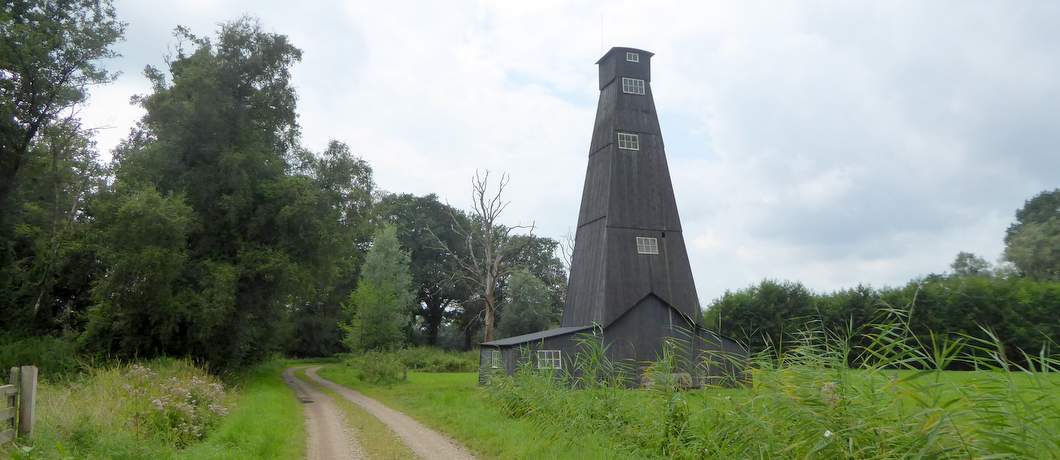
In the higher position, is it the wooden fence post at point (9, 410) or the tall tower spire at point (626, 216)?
the tall tower spire at point (626, 216)

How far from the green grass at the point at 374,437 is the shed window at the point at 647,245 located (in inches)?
493

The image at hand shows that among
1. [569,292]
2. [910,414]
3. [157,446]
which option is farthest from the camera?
[569,292]

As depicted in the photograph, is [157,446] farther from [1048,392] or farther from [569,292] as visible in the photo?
[569,292]

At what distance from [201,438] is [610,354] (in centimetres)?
1557

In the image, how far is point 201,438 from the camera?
11.7m

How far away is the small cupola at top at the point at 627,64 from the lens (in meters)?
27.6

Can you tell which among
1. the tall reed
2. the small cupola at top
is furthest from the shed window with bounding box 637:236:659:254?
the tall reed

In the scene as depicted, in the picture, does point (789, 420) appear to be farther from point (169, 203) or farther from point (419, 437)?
point (169, 203)

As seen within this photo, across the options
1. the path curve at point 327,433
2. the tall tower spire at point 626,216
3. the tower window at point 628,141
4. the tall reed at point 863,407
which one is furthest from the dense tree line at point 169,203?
the tall reed at point 863,407

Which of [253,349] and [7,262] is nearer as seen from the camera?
[7,262]

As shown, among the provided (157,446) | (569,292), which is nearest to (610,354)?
(569,292)

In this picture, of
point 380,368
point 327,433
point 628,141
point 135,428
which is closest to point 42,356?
point 380,368

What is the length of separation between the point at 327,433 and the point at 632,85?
19.6 meters

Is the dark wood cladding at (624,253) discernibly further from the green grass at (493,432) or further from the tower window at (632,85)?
the green grass at (493,432)
